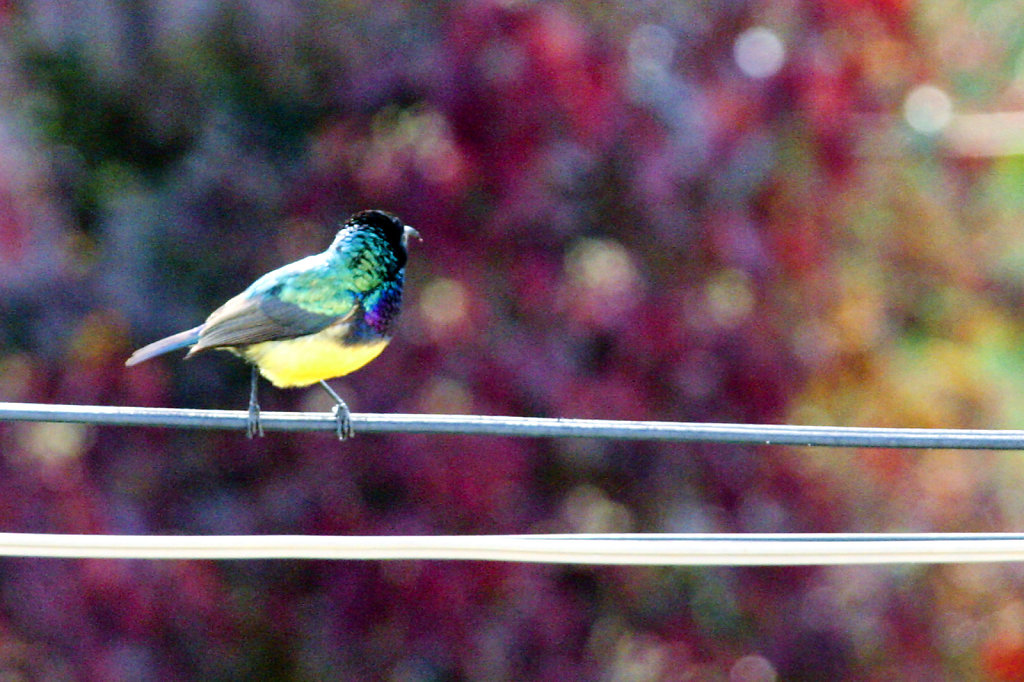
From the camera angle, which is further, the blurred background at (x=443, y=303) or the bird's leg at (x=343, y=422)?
the blurred background at (x=443, y=303)

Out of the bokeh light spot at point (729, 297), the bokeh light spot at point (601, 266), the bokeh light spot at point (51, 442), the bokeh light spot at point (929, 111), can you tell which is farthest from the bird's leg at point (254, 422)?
the bokeh light spot at point (929, 111)

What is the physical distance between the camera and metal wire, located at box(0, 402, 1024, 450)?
3369mm

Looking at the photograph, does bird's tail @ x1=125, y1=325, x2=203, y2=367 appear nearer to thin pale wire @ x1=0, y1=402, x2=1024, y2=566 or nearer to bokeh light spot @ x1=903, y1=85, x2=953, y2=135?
thin pale wire @ x1=0, y1=402, x2=1024, y2=566

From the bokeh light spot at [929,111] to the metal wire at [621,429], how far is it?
16.1 feet

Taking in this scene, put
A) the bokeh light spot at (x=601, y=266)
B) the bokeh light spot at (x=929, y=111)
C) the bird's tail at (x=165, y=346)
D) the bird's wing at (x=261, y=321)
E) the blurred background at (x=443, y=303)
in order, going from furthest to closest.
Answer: the bokeh light spot at (x=929, y=111), the bokeh light spot at (x=601, y=266), the blurred background at (x=443, y=303), the bird's wing at (x=261, y=321), the bird's tail at (x=165, y=346)

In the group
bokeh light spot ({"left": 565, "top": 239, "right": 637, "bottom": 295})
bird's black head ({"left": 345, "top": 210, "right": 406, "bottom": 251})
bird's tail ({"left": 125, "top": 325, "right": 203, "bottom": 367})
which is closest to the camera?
bird's tail ({"left": 125, "top": 325, "right": 203, "bottom": 367})

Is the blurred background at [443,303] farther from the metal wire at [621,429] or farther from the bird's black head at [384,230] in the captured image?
the metal wire at [621,429]

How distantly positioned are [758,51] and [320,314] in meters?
2.51

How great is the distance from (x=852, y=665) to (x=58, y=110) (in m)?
4.49

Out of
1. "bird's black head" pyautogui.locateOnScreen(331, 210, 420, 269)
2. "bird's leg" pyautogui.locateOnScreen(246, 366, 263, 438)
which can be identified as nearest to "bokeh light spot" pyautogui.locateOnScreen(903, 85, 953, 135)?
"bird's black head" pyautogui.locateOnScreen(331, 210, 420, 269)

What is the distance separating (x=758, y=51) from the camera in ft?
20.9

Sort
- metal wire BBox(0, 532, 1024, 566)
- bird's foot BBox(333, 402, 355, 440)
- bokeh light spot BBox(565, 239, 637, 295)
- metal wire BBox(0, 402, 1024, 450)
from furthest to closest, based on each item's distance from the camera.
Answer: bokeh light spot BBox(565, 239, 637, 295) → bird's foot BBox(333, 402, 355, 440) → metal wire BBox(0, 402, 1024, 450) → metal wire BBox(0, 532, 1024, 566)

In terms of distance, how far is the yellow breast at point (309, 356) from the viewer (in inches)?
201

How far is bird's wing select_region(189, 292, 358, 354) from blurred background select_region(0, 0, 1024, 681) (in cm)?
82
